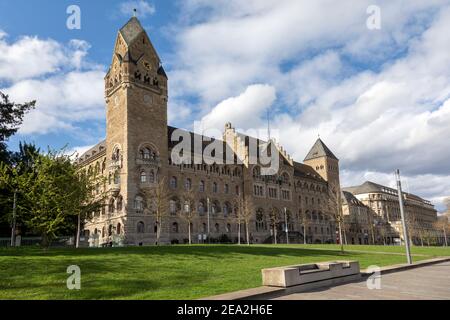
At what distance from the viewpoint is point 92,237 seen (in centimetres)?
5831

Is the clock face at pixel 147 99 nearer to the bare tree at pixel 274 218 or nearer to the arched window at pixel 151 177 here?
the arched window at pixel 151 177

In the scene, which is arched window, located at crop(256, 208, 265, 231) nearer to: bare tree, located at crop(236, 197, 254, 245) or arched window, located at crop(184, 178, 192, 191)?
bare tree, located at crop(236, 197, 254, 245)

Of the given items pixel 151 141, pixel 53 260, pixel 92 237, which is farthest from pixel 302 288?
pixel 92 237

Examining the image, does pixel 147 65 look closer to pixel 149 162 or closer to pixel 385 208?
pixel 149 162

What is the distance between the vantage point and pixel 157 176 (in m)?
56.1

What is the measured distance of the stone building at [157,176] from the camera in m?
53.9

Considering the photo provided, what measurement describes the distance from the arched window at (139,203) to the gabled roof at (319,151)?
195ft

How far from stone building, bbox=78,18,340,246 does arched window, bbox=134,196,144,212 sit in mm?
137

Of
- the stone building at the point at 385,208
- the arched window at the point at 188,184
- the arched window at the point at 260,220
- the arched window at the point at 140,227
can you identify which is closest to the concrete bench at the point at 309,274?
the arched window at the point at 140,227

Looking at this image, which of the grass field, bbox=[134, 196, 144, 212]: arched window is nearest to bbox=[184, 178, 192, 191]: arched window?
bbox=[134, 196, 144, 212]: arched window
